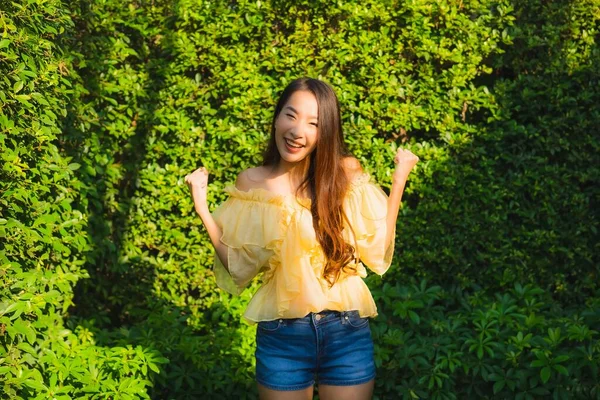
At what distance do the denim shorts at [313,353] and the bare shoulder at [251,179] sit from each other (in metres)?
0.53

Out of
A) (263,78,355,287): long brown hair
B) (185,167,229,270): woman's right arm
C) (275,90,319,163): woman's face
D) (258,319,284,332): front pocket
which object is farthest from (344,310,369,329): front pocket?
(275,90,319,163): woman's face

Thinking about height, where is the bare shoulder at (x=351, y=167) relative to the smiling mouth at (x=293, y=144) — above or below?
below

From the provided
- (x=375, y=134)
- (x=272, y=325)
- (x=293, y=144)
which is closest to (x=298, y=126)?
(x=293, y=144)

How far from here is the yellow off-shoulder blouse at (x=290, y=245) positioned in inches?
113

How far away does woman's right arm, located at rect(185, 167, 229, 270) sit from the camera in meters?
2.82

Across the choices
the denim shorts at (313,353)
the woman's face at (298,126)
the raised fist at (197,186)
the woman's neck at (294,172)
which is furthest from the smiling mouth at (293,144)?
the denim shorts at (313,353)

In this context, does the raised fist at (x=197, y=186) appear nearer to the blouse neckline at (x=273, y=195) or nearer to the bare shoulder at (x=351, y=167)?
the blouse neckline at (x=273, y=195)

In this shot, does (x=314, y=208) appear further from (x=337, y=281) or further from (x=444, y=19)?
(x=444, y=19)

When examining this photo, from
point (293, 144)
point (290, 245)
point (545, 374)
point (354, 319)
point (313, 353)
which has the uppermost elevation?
point (293, 144)

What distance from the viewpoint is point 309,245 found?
9.46 feet

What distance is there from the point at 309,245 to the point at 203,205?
405 millimetres

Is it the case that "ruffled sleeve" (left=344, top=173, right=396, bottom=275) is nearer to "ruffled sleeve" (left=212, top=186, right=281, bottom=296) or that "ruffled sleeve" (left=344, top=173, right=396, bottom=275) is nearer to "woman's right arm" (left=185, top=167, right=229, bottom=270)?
"ruffled sleeve" (left=212, top=186, right=281, bottom=296)

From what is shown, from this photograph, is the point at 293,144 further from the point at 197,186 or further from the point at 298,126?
the point at 197,186

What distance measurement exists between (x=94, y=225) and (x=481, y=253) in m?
2.26
